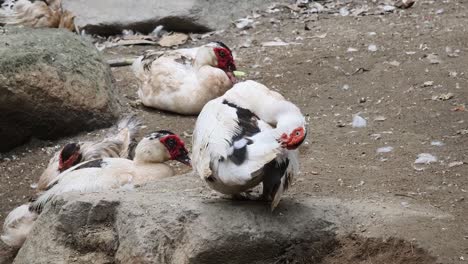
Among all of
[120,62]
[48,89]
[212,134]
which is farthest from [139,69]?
[212,134]

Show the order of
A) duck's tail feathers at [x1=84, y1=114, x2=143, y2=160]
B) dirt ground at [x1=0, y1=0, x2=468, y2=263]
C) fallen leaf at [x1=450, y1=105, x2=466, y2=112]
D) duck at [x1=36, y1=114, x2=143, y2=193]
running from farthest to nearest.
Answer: duck's tail feathers at [x1=84, y1=114, x2=143, y2=160] → fallen leaf at [x1=450, y1=105, x2=466, y2=112] → duck at [x1=36, y1=114, x2=143, y2=193] → dirt ground at [x1=0, y1=0, x2=468, y2=263]

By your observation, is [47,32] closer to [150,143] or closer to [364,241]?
[150,143]

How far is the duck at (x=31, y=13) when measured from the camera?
8.30 meters

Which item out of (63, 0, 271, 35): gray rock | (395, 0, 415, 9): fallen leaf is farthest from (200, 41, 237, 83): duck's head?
(395, 0, 415, 9): fallen leaf

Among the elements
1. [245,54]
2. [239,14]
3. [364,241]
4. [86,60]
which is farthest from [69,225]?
[239,14]

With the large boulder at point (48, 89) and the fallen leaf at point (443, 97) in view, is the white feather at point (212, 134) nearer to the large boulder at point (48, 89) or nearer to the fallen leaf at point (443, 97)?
the fallen leaf at point (443, 97)

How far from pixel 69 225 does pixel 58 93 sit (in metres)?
2.57

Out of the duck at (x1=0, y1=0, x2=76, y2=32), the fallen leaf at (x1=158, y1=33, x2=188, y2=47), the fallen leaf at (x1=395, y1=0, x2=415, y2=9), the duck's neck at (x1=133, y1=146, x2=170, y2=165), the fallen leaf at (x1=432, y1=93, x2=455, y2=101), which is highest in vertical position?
the duck at (x1=0, y1=0, x2=76, y2=32)

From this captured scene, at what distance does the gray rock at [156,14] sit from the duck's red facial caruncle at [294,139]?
6247mm

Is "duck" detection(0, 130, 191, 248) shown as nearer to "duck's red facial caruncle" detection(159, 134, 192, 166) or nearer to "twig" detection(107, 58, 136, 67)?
"duck's red facial caruncle" detection(159, 134, 192, 166)

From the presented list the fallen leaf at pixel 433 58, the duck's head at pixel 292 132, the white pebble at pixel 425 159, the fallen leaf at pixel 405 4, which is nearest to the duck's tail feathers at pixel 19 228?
the duck's head at pixel 292 132

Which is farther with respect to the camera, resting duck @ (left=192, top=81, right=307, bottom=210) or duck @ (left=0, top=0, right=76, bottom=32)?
duck @ (left=0, top=0, right=76, bottom=32)

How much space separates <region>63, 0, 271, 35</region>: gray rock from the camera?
395 inches

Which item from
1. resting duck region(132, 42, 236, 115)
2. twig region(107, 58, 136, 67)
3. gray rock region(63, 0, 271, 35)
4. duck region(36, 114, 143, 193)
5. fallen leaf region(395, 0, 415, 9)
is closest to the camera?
duck region(36, 114, 143, 193)
